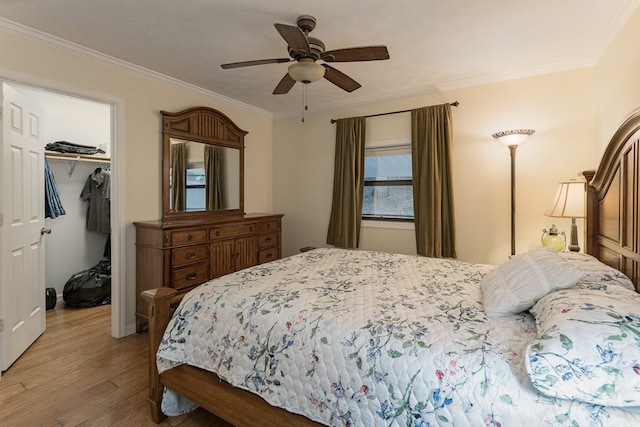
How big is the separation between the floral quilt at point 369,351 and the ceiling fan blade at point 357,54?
57.8 inches

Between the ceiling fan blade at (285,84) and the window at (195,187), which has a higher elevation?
the ceiling fan blade at (285,84)

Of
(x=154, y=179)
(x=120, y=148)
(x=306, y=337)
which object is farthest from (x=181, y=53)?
(x=306, y=337)

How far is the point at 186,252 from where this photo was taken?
2906 millimetres

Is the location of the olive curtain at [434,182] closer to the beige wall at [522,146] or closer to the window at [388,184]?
the beige wall at [522,146]

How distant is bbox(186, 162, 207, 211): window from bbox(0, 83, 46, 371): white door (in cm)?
Result: 126

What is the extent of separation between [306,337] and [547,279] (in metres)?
1.08

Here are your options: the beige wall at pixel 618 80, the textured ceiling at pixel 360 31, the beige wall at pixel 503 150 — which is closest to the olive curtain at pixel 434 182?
the beige wall at pixel 503 150

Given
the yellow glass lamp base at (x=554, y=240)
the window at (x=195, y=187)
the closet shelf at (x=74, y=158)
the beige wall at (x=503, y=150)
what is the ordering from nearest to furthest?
the yellow glass lamp base at (x=554, y=240) → the beige wall at (x=503, y=150) → the window at (x=195, y=187) → the closet shelf at (x=74, y=158)

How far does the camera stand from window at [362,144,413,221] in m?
3.72

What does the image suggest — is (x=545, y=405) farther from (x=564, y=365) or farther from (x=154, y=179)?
(x=154, y=179)

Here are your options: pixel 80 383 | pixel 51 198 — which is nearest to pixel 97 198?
pixel 51 198

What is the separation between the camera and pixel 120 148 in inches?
112

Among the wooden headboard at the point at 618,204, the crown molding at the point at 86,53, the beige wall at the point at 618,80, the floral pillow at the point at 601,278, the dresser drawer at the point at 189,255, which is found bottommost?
the dresser drawer at the point at 189,255

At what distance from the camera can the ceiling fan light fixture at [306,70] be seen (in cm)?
205
